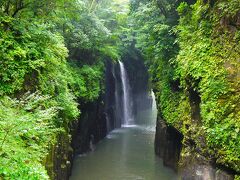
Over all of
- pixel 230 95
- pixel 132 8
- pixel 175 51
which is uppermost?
pixel 132 8

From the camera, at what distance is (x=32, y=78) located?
9086 mm

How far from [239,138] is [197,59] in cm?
358

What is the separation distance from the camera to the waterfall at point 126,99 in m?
30.4

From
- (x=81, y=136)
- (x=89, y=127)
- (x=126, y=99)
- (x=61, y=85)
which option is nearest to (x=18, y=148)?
(x=61, y=85)

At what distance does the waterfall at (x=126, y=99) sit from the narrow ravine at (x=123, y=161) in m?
4.64

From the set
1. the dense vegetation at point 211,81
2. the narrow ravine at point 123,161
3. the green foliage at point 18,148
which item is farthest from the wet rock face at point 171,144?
the green foliage at point 18,148

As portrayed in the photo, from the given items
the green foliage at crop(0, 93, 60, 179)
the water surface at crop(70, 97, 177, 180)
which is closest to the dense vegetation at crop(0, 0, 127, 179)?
the green foliage at crop(0, 93, 60, 179)

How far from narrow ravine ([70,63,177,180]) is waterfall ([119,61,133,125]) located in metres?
4.64

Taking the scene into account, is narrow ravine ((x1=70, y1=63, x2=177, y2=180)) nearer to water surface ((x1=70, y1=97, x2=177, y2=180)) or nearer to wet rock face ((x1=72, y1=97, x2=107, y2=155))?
water surface ((x1=70, y1=97, x2=177, y2=180))

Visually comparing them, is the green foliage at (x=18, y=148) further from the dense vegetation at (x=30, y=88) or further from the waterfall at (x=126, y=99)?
the waterfall at (x=126, y=99)

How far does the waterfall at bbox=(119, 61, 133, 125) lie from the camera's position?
30.4 m

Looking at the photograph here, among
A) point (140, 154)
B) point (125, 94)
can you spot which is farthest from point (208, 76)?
point (125, 94)

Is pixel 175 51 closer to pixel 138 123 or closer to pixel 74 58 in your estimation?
pixel 74 58

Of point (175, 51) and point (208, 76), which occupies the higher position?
point (175, 51)
